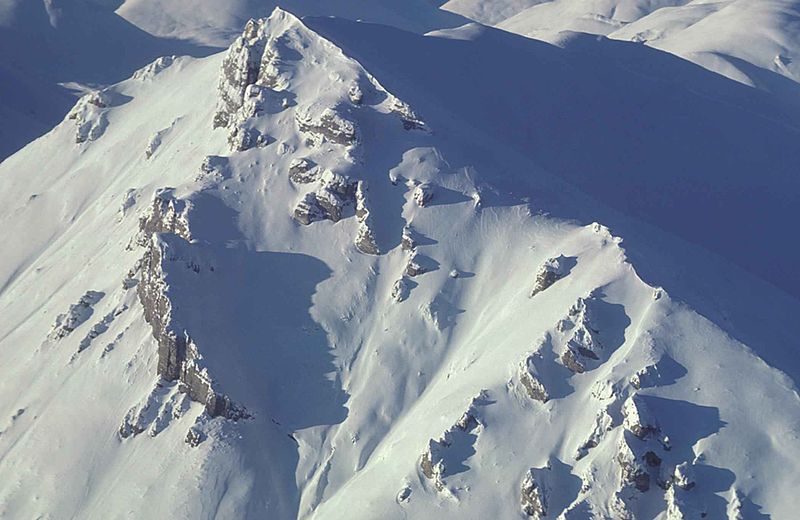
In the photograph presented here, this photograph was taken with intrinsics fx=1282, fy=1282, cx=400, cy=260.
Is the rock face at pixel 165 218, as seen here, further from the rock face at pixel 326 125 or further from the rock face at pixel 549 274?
the rock face at pixel 549 274

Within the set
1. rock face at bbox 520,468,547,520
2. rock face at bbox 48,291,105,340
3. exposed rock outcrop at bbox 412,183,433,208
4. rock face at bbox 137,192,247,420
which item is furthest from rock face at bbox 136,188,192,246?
rock face at bbox 520,468,547,520

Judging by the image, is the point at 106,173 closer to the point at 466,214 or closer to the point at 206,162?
the point at 206,162

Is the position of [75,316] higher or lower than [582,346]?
lower

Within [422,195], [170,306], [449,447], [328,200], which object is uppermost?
[422,195]

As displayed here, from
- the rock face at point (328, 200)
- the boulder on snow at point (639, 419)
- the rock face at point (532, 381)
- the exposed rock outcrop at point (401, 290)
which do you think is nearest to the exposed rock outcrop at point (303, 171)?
the rock face at point (328, 200)

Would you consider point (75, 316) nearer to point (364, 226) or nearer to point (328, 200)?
point (328, 200)

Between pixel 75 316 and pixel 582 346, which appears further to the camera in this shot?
pixel 75 316

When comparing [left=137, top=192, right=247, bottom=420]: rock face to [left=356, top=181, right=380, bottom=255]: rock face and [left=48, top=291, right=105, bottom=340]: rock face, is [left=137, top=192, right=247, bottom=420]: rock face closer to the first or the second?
[left=48, top=291, right=105, bottom=340]: rock face

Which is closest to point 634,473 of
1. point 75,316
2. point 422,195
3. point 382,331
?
point 382,331
